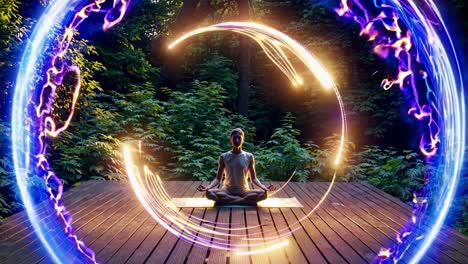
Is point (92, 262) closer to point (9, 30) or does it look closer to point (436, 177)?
point (9, 30)

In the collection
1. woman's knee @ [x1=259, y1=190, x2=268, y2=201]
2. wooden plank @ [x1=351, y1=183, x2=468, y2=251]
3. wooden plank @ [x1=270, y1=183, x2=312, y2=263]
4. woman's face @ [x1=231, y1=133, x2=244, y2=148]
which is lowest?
wooden plank @ [x1=270, y1=183, x2=312, y2=263]

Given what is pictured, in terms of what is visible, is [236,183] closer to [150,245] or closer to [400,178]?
[150,245]

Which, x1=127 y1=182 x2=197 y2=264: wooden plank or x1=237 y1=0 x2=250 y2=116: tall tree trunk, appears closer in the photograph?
x1=127 y1=182 x2=197 y2=264: wooden plank

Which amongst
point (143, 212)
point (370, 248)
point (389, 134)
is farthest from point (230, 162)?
point (389, 134)

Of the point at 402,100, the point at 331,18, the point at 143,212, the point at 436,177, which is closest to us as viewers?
the point at 143,212

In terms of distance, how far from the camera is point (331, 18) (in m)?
11.8

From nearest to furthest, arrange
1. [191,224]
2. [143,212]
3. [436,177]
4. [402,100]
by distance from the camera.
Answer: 1. [191,224]
2. [143,212]
3. [436,177]
4. [402,100]

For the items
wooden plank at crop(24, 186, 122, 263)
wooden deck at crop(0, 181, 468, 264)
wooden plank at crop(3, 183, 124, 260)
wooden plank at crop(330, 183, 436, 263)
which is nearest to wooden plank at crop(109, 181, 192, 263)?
wooden deck at crop(0, 181, 468, 264)

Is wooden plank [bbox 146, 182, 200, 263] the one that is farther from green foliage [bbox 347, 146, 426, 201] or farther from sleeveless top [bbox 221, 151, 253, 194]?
green foliage [bbox 347, 146, 426, 201]

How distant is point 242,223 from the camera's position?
15.4 feet

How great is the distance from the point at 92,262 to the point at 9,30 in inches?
151

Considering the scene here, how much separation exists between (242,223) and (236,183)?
0.96 m

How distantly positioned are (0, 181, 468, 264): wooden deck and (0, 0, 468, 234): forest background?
108 cm

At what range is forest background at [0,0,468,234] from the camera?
24.6 ft
